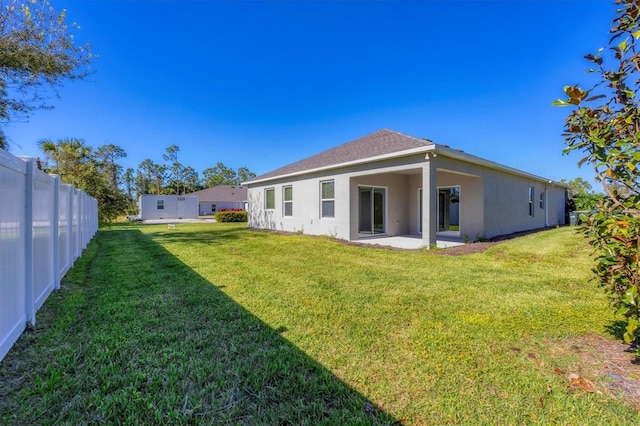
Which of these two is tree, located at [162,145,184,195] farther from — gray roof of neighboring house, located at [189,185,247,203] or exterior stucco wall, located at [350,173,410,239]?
exterior stucco wall, located at [350,173,410,239]

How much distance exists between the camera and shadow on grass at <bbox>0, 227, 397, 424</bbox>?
1.97m

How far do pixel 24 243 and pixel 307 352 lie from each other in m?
3.37

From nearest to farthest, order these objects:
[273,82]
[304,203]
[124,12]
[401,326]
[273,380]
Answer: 1. [273,380]
2. [401,326]
3. [124,12]
4. [304,203]
5. [273,82]

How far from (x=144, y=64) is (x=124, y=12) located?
3.69 meters

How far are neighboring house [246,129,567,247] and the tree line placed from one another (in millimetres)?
10332

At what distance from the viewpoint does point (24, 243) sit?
3.18 m

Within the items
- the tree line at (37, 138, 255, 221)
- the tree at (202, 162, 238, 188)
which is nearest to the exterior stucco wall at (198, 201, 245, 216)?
the tree line at (37, 138, 255, 221)

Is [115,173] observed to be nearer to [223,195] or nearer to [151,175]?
[223,195]

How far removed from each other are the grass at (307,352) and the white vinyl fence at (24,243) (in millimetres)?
269

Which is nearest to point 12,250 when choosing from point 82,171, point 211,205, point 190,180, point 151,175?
point 82,171

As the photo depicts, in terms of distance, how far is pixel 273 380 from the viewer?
2373 mm

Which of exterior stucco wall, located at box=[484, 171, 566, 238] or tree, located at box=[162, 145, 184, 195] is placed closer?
exterior stucco wall, located at box=[484, 171, 566, 238]

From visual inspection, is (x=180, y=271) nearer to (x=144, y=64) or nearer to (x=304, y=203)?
(x=304, y=203)

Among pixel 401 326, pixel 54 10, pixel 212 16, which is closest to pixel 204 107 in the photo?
pixel 212 16
